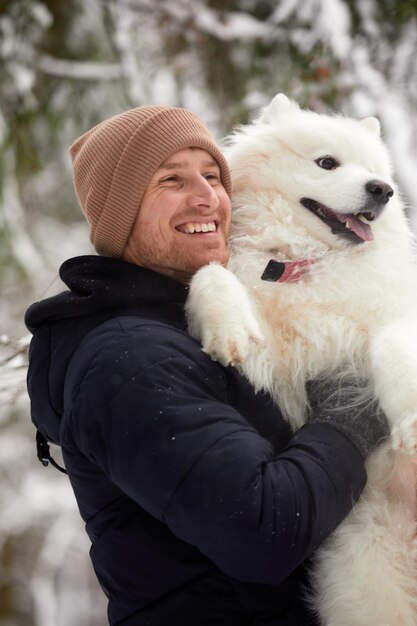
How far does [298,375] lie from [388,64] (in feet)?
11.9

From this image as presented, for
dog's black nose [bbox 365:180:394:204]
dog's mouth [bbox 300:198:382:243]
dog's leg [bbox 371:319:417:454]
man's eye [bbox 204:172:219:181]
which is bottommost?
dog's leg [bbox 371:319:417:454]

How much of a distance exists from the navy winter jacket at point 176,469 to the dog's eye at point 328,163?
0.88m

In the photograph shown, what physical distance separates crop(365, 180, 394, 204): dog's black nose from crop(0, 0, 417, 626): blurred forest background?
2293mm

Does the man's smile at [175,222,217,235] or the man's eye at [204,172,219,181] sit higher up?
the man's eye at [204,172,219,181]

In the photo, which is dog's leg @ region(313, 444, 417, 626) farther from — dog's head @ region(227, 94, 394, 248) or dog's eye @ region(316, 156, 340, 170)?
dog's eye @ region(316, 156, 340, 170)

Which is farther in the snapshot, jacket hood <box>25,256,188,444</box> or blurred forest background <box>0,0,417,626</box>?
blurred forest background <box>0,0,417,626</box>

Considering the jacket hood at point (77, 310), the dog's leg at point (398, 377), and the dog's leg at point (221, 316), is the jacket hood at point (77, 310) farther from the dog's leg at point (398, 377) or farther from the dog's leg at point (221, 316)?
the dog's leg at point (398, 377)

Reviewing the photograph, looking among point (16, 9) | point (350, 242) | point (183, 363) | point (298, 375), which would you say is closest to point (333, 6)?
point (16, 9)

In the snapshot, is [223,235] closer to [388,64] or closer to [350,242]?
[350,242]

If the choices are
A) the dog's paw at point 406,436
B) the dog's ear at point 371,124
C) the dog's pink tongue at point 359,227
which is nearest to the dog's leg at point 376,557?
the dog's paw at point 406,436

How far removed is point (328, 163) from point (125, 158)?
2.52ft

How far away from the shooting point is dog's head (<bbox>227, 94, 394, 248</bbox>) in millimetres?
2348

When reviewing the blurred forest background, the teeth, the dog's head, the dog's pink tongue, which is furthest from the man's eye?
the blurred forest background

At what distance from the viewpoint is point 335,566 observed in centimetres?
180
